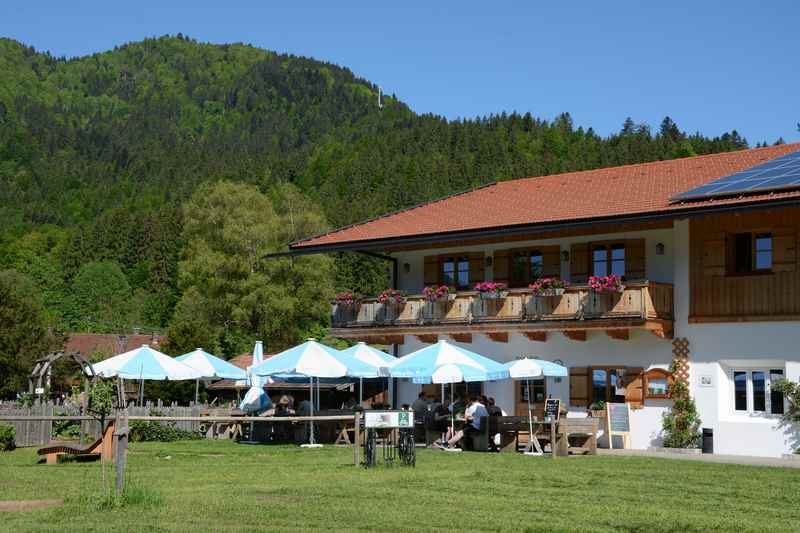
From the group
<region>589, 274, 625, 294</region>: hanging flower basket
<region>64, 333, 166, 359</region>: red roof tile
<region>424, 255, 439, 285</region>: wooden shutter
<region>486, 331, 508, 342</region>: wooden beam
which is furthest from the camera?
<region>64, 333, 166, 359</region>: red roof tile

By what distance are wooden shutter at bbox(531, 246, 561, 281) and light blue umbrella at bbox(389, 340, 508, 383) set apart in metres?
5.28

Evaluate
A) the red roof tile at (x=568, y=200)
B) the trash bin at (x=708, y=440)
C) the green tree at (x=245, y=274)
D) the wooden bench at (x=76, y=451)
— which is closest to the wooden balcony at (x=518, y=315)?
the red roof tile at (x=568, y=200)

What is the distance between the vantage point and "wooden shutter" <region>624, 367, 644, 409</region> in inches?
1080

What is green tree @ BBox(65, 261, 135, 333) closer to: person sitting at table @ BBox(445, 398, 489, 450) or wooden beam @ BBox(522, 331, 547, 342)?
wooden beam @ BBox(522, 331, 547, 342)

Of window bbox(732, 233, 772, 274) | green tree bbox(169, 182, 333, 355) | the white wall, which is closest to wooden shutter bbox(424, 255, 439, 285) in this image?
the white wall

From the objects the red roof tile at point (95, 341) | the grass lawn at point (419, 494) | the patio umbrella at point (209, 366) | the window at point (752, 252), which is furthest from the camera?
the red roof tile at point (95, 341)

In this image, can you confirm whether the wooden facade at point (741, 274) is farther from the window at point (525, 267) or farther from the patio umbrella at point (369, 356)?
the patio umbrella at point (369, 356)

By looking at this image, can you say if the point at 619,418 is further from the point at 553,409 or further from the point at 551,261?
the point at 551,261

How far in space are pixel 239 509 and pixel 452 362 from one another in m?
11.9

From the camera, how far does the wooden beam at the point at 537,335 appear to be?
28.9 m

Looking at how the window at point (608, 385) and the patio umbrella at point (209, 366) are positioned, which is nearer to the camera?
the window at point (608, 385)

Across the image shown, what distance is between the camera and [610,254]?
28.9 m

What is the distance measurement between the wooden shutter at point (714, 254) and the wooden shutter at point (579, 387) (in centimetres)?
403

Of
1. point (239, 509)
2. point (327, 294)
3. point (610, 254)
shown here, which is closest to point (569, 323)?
point (610, 254)
